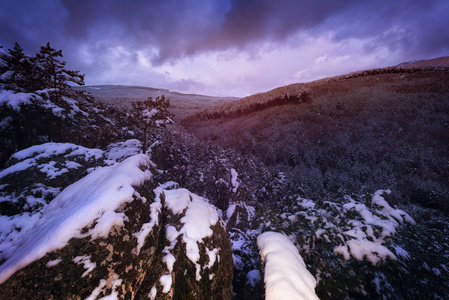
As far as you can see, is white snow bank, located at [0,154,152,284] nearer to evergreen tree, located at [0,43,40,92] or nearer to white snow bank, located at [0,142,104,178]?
white snow bank, located at [0,142,104,178]

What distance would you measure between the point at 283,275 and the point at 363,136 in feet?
29.6

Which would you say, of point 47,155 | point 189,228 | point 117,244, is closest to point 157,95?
point 47,155

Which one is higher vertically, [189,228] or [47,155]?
[47,155]

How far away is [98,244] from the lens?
2012mm

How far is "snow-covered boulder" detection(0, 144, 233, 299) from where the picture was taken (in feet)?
5.63

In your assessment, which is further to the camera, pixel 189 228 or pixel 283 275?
pixel 189 228

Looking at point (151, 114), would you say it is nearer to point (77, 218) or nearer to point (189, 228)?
point (189, 228)

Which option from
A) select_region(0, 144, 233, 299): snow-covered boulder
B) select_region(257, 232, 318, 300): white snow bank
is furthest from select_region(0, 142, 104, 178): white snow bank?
select_region(257, 232, 318, 300): white snow bank

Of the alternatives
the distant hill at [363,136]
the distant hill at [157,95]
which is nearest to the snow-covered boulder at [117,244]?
the distant hill at [363,136]

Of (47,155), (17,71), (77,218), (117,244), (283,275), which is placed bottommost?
(283,275)

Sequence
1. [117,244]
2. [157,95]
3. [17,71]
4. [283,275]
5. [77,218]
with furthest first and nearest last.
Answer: [157,95] < [17,71] < [283,275] < [117,244] < [77,218]

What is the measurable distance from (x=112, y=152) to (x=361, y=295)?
7.87 metres

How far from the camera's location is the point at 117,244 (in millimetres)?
2158

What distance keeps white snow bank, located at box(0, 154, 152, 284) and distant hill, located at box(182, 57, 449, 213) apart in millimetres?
5757
